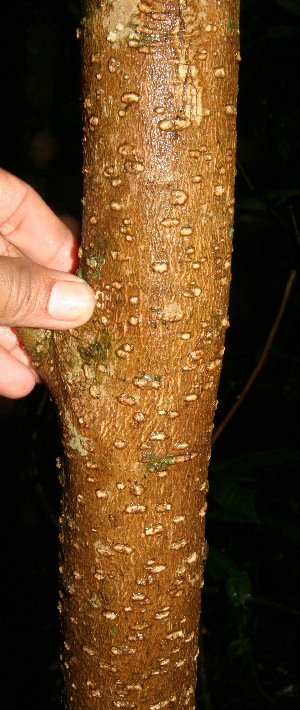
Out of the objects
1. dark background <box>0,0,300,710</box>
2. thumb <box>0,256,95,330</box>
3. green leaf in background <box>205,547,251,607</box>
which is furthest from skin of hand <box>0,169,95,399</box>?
dark background <box>0,0,300,710</box>

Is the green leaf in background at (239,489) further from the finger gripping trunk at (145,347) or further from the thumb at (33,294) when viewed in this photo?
the thumb at (33,294)

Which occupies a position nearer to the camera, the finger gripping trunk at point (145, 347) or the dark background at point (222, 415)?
the finger gripping trunk at point (145, 347)

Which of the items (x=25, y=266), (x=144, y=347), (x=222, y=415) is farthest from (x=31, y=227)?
(x=222, y=415)

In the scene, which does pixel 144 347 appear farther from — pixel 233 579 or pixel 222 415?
pixel 222 415

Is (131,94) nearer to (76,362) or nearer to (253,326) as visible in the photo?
(76,362)

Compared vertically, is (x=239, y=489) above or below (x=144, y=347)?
below

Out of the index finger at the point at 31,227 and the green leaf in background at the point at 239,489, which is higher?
the index finger at the point at 31,227

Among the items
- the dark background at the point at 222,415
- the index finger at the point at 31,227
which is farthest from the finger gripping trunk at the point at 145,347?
the dark background at the point at 222,415

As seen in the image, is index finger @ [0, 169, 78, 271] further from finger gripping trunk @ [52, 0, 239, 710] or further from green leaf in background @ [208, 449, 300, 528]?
green leaf in background @ [208, 449, 300, 528]
